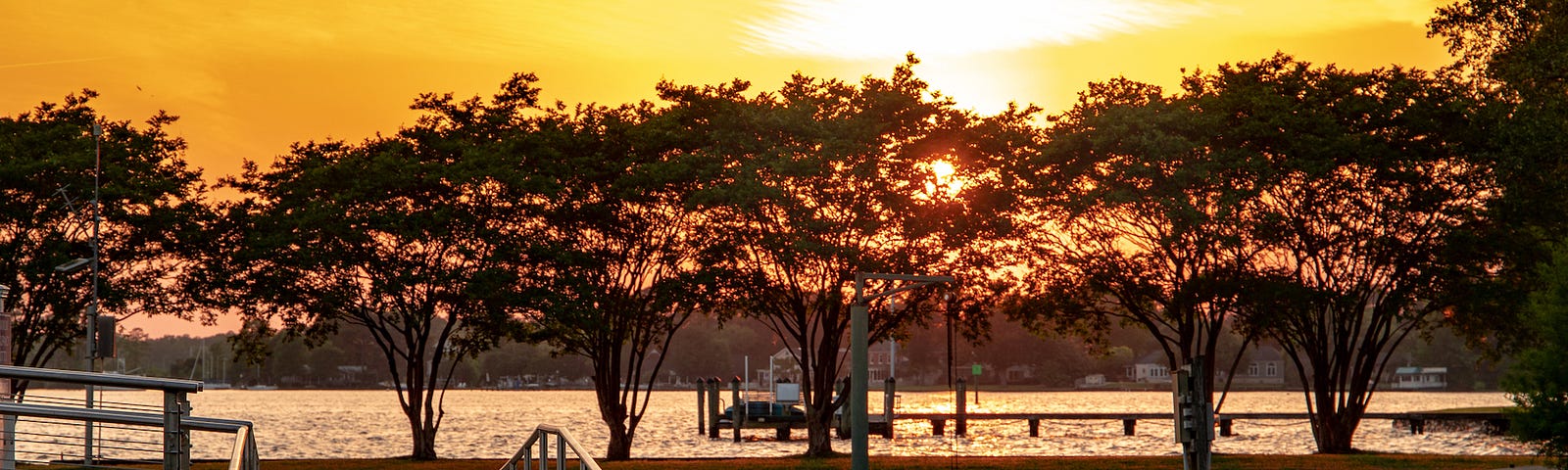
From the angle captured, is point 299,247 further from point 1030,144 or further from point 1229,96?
point 1229,96

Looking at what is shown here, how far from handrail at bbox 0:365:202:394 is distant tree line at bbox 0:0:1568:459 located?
2787cm

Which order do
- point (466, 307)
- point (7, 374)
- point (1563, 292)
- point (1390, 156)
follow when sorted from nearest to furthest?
point (7, 374), point (1563, 292), point (1390, 156), point (466, 307)

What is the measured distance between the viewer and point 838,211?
38.8 m

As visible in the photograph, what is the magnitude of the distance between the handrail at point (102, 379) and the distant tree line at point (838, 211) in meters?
27.9

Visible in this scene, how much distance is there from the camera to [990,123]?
39969mm

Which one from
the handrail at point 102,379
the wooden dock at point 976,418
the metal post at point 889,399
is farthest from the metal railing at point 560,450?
the wooden dock at point 976,418

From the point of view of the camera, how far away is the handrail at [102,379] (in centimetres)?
932

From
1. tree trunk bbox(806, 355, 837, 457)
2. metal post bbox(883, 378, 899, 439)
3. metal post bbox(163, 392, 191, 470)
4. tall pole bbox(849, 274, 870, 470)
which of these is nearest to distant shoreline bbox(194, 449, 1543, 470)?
tree trunk bbox(806, 355, 837, 457)

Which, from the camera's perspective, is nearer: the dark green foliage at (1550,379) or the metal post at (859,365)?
the metal post at (859,365)

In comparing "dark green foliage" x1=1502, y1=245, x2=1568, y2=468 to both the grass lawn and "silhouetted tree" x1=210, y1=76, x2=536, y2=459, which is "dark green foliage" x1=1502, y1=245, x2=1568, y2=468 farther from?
"silhouetted tree" x1=210, y1=76, x2=536, y2=459

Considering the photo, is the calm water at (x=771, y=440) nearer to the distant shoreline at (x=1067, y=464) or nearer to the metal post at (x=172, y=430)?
the distant shoreline at (x=1067, y=464)

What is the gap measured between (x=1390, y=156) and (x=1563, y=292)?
11.6 meters

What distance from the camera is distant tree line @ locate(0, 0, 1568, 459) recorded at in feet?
127

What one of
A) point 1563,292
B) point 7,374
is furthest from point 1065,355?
point 7,374
